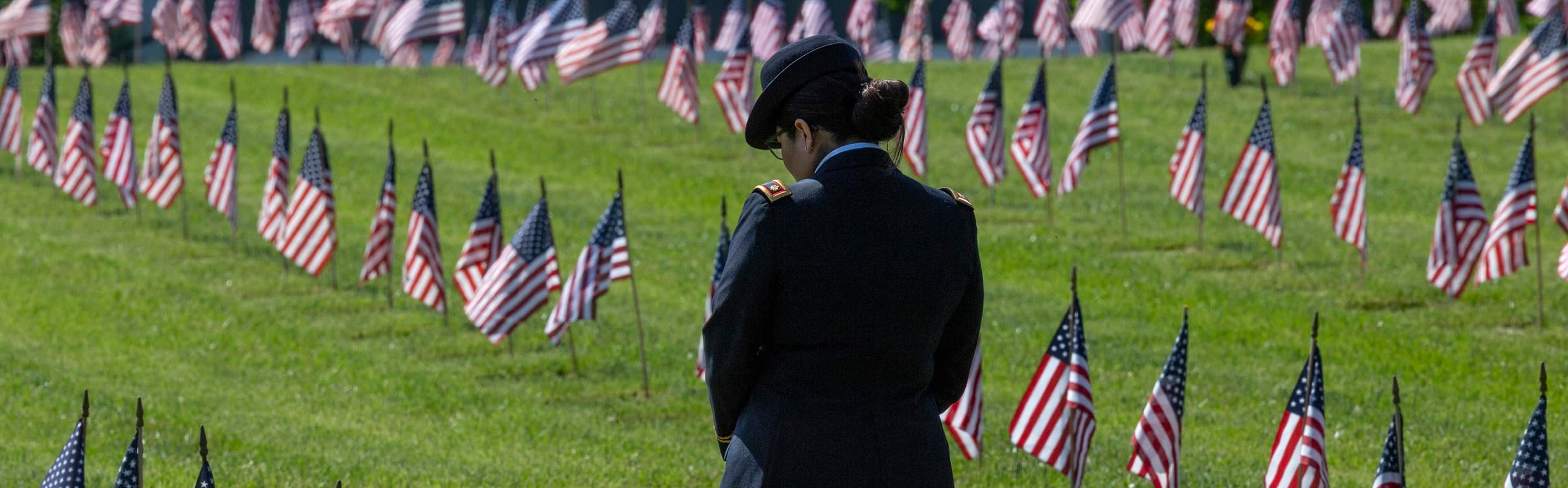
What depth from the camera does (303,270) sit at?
58.0ft

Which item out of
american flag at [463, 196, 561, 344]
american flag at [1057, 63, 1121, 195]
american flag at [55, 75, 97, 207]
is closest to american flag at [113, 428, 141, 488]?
american flag at [463, 196, 561, 344]

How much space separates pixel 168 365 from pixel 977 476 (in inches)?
261

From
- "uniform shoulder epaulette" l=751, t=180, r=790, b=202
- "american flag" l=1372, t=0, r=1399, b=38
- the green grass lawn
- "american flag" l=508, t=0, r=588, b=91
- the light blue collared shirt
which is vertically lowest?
the green grass lawn

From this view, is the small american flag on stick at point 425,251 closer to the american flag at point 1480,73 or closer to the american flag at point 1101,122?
the american flag at point 1101,122

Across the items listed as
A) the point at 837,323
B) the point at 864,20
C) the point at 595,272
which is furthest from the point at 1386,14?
the point at 837,323

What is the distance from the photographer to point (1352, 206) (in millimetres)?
15375

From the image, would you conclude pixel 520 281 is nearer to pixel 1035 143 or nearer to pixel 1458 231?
pixel 1035 143

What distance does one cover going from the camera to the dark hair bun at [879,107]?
13.6ft

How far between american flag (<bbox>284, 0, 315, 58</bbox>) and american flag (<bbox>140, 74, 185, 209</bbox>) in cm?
1630

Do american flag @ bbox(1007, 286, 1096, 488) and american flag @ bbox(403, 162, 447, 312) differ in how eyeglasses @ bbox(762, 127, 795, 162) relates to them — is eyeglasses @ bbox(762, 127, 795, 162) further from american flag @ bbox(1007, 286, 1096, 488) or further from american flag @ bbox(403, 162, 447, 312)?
american flag @ bbox(403, 162, 447, 312)

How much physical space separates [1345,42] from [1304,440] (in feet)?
67.6

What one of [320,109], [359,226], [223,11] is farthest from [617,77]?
[359,226]

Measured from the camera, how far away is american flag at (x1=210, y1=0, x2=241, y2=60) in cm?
3419

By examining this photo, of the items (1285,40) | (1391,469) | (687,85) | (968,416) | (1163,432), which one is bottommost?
(968,416)
